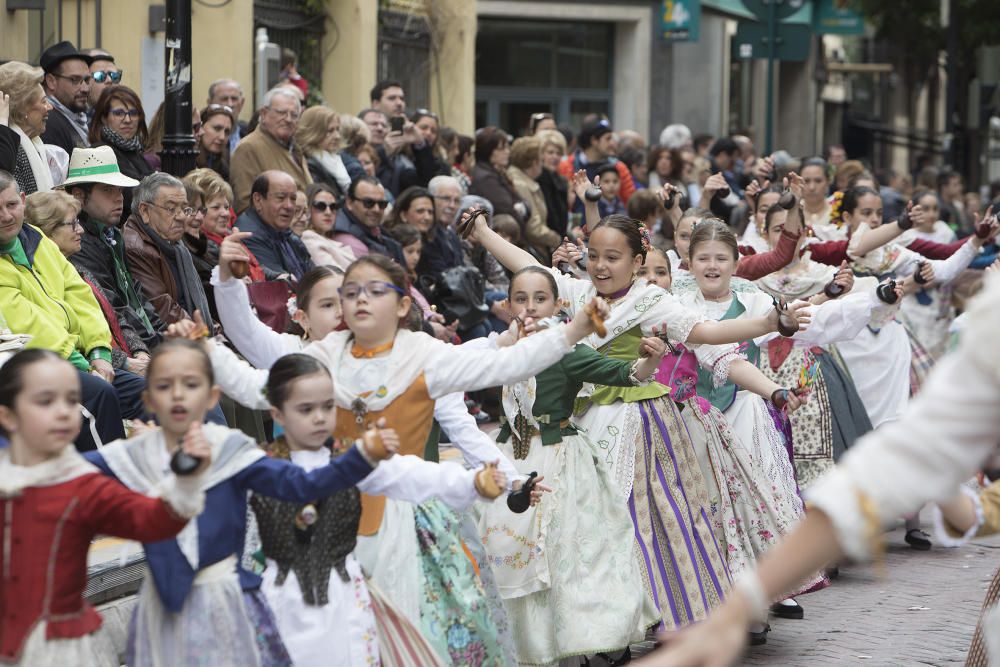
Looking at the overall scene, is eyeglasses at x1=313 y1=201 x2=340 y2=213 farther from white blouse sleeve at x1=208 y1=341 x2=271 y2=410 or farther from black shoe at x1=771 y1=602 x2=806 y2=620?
white blouse sleeve at x1=208 y1=341 x2=271 y2=410

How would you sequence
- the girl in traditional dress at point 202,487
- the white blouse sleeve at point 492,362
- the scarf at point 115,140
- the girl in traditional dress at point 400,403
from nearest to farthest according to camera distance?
the girl in traditional dress at point 202,487 → the white blouse sleeve at point 492,362 → the girl in traditional dress at point 400,403 → the scarf at point 115,140

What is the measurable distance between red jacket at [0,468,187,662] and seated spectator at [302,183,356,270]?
530cm

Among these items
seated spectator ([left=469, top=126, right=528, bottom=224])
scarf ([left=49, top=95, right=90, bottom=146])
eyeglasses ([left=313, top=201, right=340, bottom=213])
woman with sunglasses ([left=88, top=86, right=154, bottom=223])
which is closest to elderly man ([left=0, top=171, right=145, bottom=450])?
woman with sunglasses ([left=88, top=86, right=154, bottom=223])

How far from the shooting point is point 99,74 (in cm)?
992

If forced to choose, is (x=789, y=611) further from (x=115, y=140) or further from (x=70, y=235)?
(x=115, y=140)

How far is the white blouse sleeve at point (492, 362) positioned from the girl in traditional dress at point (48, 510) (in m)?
1.28

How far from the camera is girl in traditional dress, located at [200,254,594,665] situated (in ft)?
18.1

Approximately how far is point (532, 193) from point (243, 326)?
313 inches

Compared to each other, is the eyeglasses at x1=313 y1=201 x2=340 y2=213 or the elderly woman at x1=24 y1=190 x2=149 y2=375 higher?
the eyeglasses at x1=313 y1=201 x2=340 y2=213

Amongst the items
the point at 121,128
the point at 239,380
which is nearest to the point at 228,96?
the point at 121,128

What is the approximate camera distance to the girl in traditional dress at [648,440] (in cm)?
701

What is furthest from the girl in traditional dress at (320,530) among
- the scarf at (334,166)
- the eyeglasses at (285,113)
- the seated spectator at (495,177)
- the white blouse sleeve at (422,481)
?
the seated spectator at (495,177)

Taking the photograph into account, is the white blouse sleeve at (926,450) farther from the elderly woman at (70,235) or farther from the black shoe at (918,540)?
the black shoe at (918,540)

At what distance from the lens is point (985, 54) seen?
2369cm
